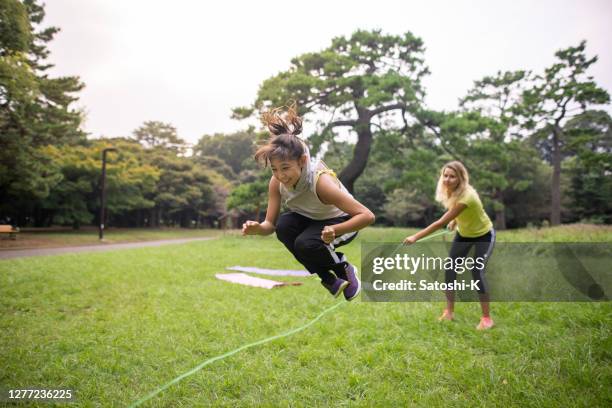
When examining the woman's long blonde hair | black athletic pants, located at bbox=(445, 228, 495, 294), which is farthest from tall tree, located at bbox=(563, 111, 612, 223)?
the woman's long blonde hair

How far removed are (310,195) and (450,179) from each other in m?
2.10

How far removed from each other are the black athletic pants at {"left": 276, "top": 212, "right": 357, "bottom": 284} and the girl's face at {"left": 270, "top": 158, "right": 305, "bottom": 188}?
1.61 feet

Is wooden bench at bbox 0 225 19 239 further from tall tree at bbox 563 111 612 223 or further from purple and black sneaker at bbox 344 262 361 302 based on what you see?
tall tree at bbox 563 111 612 223

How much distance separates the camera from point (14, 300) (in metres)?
5.90

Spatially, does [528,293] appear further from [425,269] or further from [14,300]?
[14,300]

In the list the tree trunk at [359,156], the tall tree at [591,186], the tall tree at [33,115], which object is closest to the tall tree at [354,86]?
the tree trunk at [359,156]

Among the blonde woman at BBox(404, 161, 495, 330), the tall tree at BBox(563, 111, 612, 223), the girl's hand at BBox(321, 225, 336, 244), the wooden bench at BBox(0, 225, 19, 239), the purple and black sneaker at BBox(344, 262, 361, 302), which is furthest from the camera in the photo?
the tall tree at BBox(563, 111, 612, 223)

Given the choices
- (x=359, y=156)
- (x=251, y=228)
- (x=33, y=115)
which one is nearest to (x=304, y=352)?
(x=251, y=228)

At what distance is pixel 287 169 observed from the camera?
2609 mm

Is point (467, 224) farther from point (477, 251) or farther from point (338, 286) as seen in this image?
point (338, 286)

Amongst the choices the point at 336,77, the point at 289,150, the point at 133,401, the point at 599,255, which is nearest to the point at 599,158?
the point at 599,255

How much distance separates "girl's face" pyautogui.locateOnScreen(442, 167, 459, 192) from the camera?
167 inches

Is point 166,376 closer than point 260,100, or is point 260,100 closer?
point 166,376

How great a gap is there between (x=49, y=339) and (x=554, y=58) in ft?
80.3
